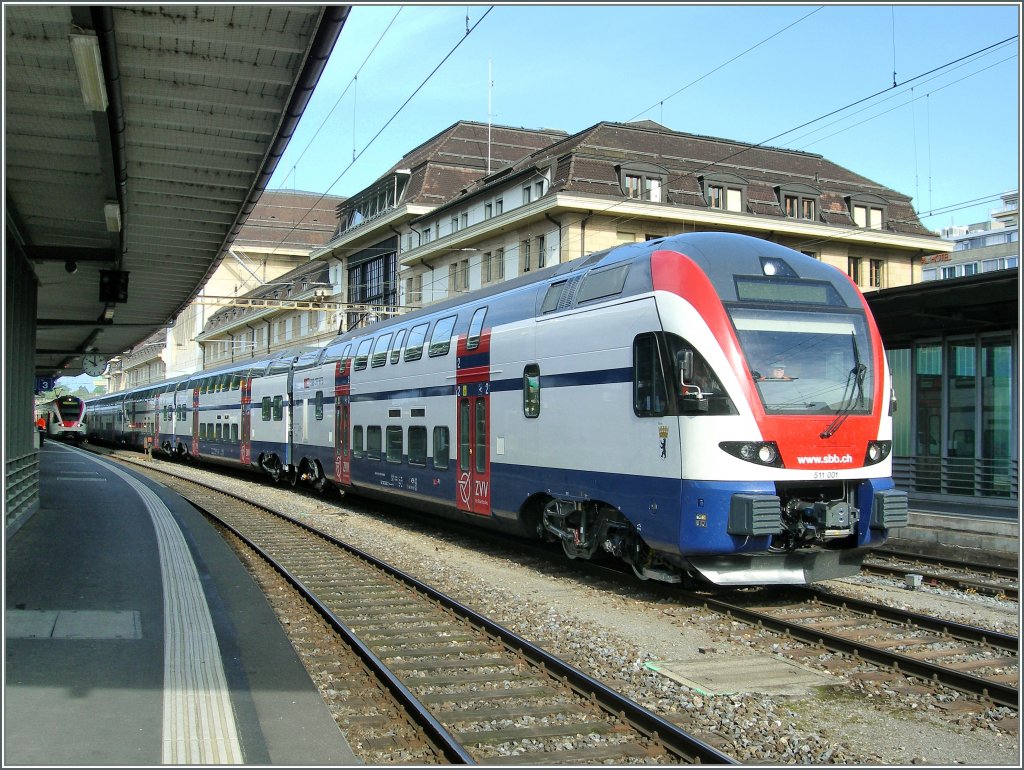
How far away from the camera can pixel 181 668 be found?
6.68 metres

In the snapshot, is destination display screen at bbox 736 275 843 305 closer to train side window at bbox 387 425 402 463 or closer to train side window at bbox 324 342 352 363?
train side window at bbox 387 425 402 463

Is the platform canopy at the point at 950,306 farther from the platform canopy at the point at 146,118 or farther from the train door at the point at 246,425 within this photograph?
the train door at the point at 246,425

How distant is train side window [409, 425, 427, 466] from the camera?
14742mm

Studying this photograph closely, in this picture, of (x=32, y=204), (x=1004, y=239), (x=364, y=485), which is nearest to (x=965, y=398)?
(x=364, y=485)

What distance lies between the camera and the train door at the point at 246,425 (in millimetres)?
26297

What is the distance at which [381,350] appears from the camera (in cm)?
1702

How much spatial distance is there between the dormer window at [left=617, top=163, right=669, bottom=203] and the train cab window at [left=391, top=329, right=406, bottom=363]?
22574mm

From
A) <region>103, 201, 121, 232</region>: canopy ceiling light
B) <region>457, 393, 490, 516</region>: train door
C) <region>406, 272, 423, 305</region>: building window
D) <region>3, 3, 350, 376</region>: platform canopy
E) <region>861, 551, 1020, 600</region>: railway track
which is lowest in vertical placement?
<region>861, 551, 1020, 600</region>: railway track

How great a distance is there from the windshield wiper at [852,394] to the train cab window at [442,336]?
6420 mm

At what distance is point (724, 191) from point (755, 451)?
33170 millimetres

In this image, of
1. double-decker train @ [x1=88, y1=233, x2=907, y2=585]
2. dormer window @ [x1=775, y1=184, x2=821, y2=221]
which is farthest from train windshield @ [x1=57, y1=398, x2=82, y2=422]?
double-decker train @ [x1=88, y1=233, x2=907, y2=585]

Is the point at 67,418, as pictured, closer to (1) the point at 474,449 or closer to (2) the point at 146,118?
(1) the point at 474,449

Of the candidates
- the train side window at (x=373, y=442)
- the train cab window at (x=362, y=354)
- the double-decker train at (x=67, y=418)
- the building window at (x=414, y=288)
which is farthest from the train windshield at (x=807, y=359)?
the double-decker train at (x=67, y=418)

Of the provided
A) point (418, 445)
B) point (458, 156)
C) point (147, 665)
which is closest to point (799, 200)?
point (458, 156)
